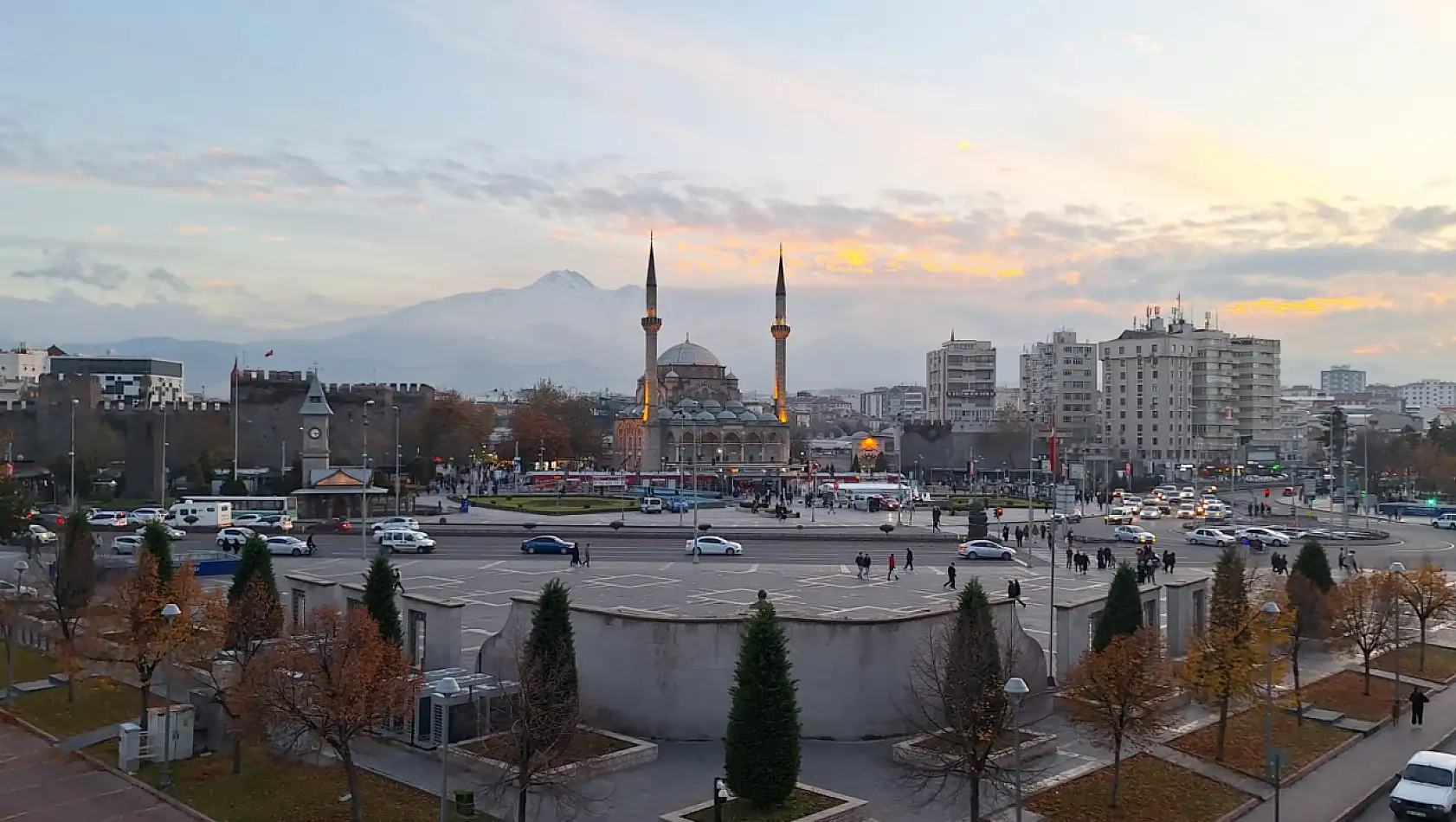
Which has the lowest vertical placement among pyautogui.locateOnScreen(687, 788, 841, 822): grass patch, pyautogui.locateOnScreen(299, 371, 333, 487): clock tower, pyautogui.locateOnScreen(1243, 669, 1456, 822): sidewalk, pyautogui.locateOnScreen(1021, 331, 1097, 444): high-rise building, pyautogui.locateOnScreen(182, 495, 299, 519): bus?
pyautogui.locateOnScreen(1243, 669, 1456, 822): sidewalk

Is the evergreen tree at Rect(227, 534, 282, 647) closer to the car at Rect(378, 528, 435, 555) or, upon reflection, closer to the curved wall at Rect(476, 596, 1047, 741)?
the curved wall at Rect(476, 596, 1047, 741)

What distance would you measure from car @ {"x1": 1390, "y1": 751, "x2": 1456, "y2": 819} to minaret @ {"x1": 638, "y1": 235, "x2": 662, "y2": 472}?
76.8 meters

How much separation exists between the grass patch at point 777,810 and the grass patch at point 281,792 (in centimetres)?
280

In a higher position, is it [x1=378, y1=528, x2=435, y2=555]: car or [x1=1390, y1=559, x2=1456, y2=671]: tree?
[x1=1390, y1=559, x2=1456, y2=671]: tree

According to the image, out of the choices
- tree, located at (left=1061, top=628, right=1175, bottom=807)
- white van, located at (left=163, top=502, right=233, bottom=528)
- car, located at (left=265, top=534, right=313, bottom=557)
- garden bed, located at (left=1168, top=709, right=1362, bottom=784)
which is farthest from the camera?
white van, located at (left=163, top=502, right=233, bottom=528)

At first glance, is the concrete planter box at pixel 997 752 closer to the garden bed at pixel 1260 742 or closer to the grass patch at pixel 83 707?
the garden bed at pixel 1260 742

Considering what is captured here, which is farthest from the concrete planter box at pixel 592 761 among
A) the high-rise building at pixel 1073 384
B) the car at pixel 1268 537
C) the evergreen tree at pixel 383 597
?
the high-rise building at pixel 1073 384

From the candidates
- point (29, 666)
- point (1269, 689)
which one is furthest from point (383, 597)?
point (1269, 689)

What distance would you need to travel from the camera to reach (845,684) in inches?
679

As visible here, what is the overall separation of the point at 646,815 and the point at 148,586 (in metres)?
9.80

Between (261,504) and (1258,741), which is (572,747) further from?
(261,504)

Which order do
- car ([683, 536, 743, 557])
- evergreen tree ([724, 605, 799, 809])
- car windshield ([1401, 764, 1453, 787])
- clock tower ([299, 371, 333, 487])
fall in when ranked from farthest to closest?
1. clock tower ([299, 371, 333, 487])
2. car ([683, 536, 743, 557])
3. car windshield ([1401, 764, 1453, 787])
4. evergreen tree ([724, 605, 799, 809])

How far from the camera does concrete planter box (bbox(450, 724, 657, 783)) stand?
14320mm

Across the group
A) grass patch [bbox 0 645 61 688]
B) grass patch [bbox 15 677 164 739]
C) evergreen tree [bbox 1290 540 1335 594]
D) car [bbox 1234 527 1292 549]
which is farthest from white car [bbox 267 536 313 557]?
car [bbox 1234 527 1292 549]
